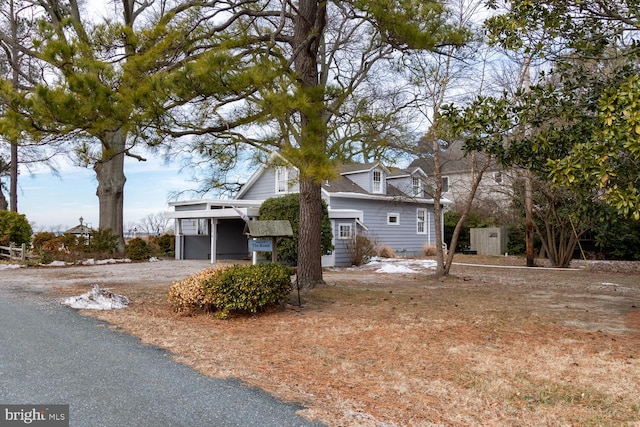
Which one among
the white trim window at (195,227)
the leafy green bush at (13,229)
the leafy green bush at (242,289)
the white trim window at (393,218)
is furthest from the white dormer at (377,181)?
the leafy green bush at (242,289)

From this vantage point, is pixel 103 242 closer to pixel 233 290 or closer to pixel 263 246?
pixel 263 246

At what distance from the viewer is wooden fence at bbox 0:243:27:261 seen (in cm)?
1852

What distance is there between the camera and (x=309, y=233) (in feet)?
33.6

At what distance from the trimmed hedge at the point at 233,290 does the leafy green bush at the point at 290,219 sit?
8350mm

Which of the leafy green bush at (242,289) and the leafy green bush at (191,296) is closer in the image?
the leafy green bush at (242,289)

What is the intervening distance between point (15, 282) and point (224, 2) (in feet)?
28.2

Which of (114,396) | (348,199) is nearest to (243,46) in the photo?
(114,396)

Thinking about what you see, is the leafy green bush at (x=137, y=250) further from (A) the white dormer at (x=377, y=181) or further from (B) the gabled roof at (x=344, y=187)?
(A) the white dormer at (x=377, y=181)

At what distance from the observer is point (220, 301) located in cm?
766

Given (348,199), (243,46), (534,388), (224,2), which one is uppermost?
(224,2)

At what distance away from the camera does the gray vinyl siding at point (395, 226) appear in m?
21.8

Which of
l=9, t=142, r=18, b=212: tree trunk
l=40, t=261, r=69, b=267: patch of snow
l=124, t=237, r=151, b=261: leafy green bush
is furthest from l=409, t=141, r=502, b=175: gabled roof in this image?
l=9, t=142, r=18, b=212: tree trunk

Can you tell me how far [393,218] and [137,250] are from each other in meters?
11.4

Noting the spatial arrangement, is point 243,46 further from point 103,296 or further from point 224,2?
point 103,296
